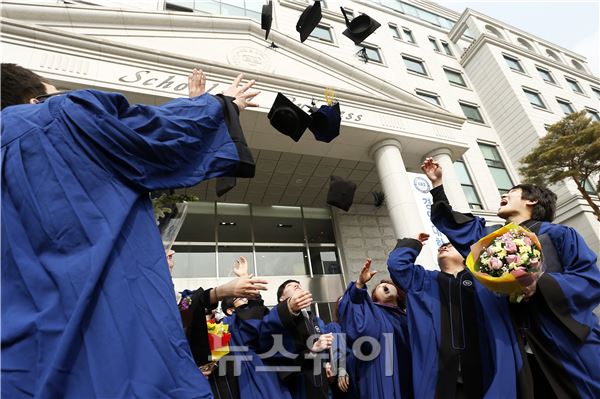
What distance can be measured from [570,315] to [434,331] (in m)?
0.89

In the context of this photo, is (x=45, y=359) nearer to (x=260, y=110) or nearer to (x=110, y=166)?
(x=110, y=166)

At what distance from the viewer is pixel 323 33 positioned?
15070 mm

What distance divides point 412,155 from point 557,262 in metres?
8.33

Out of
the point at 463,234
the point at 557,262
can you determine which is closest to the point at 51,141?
the point at 463,234

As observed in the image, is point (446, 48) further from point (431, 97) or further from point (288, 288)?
point (288, 288)

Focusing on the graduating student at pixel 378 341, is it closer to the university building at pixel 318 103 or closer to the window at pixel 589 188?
the university building at pixel 318 103

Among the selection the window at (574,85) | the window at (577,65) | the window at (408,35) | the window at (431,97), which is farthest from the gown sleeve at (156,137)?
the window at (577,65)

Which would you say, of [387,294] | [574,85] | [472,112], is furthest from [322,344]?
[574,85]

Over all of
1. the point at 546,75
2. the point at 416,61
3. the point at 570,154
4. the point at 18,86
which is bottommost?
the point at 18,86

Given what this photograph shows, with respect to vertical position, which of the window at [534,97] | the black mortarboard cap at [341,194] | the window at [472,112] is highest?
the window at [534,97]

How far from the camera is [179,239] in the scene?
10766mm

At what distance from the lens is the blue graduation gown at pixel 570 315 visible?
1916mm

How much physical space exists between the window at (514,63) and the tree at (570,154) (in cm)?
804

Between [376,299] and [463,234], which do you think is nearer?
[463,234]
